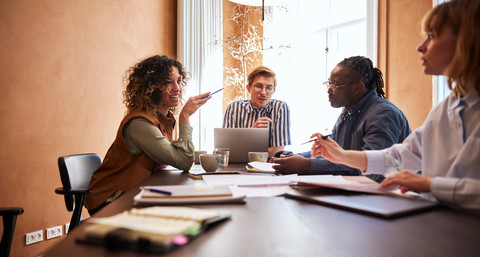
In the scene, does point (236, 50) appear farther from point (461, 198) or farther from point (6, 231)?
point (461, 198)

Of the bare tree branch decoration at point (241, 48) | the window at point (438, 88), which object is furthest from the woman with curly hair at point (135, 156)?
the bare tree branch decoration at point (241, 48)

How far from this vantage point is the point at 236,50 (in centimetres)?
483

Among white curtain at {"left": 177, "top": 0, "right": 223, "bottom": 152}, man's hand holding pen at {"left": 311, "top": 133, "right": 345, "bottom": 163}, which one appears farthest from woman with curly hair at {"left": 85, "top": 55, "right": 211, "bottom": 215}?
white curtain at {"left": 177, "top": 0, "right": 223, "bottom": 152}

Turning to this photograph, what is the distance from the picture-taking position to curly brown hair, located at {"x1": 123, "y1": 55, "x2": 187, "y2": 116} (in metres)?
1.90

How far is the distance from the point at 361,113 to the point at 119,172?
1.42m

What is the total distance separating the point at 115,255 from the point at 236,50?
4.51 metres

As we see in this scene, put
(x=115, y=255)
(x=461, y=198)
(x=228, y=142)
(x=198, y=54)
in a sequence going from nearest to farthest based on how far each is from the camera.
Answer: (x=115, y=255), (x=461, y=198), (x=228, y=142), (x=198, y=54)

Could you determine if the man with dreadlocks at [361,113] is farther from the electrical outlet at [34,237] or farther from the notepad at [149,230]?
the electrical outlet at [34,237]

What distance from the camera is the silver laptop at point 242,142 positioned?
2127mm

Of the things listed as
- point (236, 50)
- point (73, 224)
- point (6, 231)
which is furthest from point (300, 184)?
point (236, 50)

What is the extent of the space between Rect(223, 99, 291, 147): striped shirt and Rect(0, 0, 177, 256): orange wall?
3.86ft

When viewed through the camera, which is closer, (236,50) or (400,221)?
(400,221)

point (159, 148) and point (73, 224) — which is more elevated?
point (159, 148)

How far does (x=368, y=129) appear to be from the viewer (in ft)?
6.29
